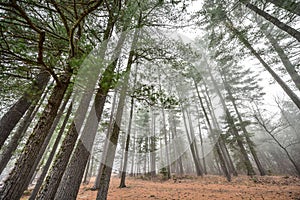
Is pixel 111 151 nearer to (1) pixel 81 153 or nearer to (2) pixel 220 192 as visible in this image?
(1) pixel 81 153

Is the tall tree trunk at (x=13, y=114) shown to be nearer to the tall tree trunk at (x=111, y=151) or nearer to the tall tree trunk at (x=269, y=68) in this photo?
the tall tree trunk at (x=111, y=151)

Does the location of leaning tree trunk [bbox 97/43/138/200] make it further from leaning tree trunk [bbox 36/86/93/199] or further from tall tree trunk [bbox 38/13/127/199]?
leaning tree trunk [bbox 36/86/93/199]

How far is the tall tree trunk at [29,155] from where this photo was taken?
2020 millimetres

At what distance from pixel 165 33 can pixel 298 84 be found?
614cm

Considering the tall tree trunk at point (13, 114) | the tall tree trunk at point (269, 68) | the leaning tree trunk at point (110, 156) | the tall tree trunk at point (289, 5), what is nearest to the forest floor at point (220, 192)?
the leaning tree trunk at point (110, 156)

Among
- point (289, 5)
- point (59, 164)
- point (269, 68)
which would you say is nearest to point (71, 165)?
point (59, 164)

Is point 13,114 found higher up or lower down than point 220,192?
higher up

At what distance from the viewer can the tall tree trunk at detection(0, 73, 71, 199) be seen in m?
2.02

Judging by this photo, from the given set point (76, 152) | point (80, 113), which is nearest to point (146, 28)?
point (80, 113)

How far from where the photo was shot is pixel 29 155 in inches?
87.2

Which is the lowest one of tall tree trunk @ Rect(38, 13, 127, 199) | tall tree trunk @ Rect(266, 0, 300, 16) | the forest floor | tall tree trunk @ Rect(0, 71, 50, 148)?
the forest floor

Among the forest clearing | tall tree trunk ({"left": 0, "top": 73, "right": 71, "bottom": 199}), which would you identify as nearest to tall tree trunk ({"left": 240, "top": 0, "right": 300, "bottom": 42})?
the forest clearing

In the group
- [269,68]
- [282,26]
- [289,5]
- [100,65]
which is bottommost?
[100,65]

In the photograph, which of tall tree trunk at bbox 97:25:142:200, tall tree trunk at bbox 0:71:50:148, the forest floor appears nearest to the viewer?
tall tree trunk at bbox 97:25:142:200
